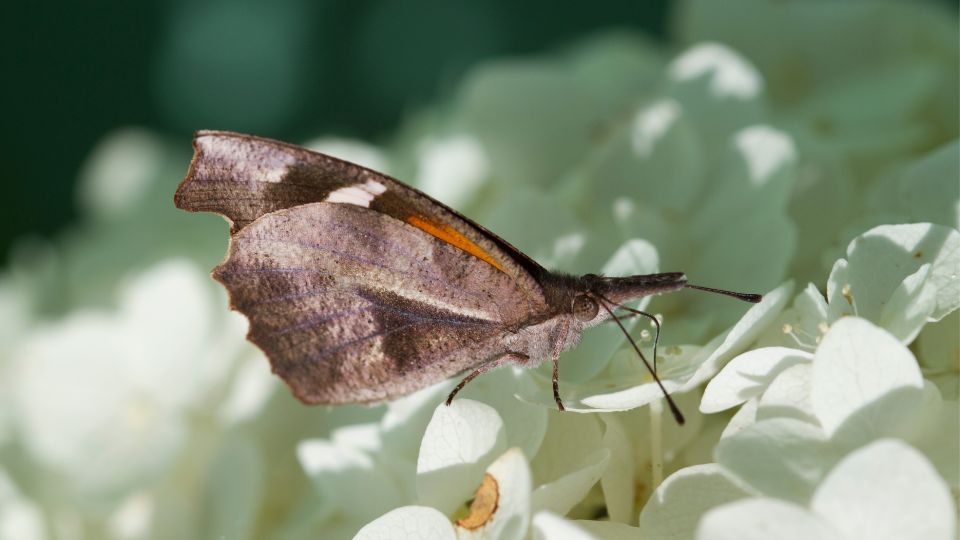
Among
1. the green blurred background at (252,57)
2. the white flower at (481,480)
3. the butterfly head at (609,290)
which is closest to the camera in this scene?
the white flower at (481,480)

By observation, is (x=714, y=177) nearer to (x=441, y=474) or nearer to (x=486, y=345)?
(x=486, y=345)

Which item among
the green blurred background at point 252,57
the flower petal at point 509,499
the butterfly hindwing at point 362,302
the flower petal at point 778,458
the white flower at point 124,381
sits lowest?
the flower petal at point 778,458

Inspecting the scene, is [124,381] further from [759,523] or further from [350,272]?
[759,523]

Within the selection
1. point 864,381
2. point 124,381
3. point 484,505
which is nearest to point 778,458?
point 864,381

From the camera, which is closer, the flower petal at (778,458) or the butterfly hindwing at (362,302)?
the flower petal at (778,458)

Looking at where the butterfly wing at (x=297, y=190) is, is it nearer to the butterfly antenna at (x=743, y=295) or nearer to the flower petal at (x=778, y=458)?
the butterfly antenna at (x=743, y=295)

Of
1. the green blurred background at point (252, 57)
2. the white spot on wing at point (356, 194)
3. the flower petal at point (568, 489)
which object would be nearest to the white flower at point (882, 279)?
the flower petal at point (568, 489)

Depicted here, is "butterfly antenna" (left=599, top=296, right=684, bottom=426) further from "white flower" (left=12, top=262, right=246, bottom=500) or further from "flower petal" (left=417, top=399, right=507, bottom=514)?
Result: "white flower" (left=12, top=262, right=246, bottom=500)
